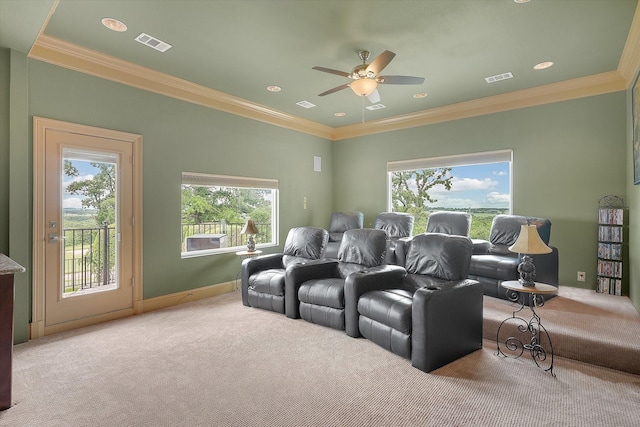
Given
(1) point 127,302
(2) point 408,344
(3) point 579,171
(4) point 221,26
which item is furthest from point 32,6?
(3) point 579,171

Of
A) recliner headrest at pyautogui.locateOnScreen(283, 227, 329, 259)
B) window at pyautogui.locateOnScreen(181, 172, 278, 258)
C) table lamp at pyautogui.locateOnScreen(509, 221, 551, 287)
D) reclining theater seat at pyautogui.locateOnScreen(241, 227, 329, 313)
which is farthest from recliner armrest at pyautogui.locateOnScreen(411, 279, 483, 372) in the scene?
window at pyautogui.locateOnScreen(181, 172, 278, 258)

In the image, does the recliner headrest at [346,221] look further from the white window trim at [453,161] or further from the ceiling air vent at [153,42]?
the ceiling air vent at [153,42]

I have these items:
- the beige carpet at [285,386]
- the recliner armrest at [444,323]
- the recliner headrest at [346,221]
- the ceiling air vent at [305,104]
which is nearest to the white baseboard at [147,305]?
the beige carpet at [285,386]

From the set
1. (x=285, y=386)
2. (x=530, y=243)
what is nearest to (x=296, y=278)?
(x=285, y=386)

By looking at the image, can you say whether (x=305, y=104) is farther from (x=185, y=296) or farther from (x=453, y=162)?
(x=185, y=296)

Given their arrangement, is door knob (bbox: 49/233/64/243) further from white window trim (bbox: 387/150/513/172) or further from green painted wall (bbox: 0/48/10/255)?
white window trim (bbox: 387/150/513/172)

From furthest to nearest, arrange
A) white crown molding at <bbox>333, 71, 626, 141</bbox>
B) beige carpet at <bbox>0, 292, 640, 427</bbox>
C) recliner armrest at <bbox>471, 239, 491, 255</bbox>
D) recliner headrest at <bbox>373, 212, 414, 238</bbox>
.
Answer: recliner headrest at <bbox>373, 212, 414, 238</bbox> < recliner armrest at <bbox>471, 239, 491, 255</bbox> < white crown molding at <bbox>333, 71, 626, 141</bbox> < beige carpet at <bbox>0, 292, 640, 427</bbox>

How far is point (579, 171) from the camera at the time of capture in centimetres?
469

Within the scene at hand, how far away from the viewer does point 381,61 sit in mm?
3379

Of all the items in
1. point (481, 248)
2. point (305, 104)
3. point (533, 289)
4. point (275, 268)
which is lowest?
point (275, 268)

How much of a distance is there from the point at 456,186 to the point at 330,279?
3200 millimetres

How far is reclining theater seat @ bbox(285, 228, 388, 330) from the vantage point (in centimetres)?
365

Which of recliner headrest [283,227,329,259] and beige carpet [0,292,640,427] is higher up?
recliner headrest [283,227,329,259]

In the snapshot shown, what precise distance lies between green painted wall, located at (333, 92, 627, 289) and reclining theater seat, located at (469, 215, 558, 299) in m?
0.63
